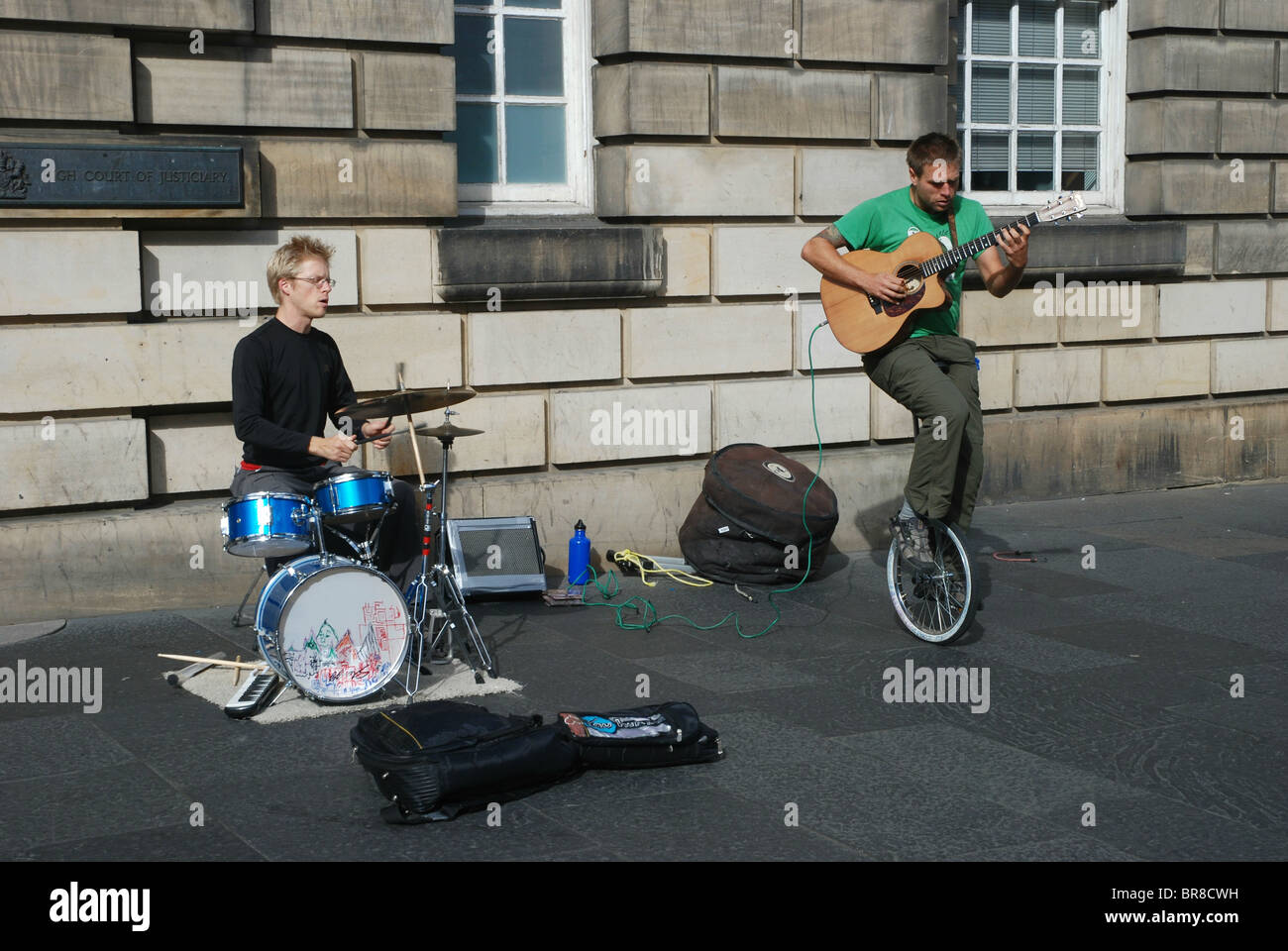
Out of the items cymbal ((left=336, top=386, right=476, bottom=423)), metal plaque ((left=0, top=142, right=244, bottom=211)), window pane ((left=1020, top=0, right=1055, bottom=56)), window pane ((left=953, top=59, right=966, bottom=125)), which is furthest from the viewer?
window pane ((left=1020, top=0, right=1055, bottom=56))

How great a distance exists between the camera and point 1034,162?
11.6 meters

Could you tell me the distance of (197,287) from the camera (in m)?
8.06

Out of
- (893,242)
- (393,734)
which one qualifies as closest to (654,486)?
(893,242)

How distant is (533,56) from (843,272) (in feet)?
A: 9.74

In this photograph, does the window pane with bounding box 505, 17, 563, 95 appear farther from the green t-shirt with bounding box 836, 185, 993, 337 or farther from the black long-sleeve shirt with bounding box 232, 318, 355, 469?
the black long-sleeve shirt with bounding box 232, 318, 355, 469

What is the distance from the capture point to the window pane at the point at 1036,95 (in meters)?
11.5

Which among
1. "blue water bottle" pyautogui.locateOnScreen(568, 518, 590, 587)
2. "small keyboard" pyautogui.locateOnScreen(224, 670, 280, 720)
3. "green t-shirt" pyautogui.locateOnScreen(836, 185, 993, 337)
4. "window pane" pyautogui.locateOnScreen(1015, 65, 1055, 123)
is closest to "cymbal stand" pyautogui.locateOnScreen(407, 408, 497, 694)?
"small keyboard" pyautogui.locateOnScreen(224, 670, 280, 720)

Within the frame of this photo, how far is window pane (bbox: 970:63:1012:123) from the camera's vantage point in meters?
11.3

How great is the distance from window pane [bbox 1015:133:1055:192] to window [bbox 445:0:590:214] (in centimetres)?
364

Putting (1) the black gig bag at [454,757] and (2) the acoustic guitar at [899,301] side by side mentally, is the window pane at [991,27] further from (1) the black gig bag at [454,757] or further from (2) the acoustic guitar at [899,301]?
(1) the black gig bag at [454,757]

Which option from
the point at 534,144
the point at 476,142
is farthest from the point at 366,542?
the point at 534,144

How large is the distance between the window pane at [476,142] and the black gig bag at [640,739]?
15.4ft

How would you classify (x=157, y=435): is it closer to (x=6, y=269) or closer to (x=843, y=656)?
(x=6, y=269)

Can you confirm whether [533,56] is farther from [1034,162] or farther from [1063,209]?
[1034,162]
